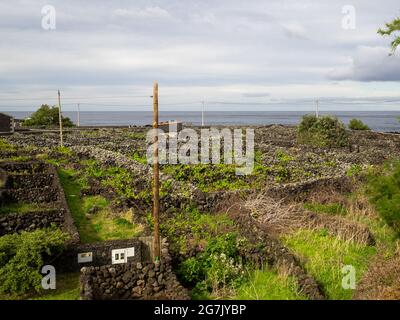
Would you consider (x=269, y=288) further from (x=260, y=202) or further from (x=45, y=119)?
(x=45, y=119)

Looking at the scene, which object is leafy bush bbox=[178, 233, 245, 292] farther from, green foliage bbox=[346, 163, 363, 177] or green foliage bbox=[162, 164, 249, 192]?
green foliage bbox=[346, 163, 363, 177]

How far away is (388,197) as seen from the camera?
12078 mm

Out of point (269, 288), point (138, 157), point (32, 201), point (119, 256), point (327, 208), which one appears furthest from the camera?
point (138, 157)

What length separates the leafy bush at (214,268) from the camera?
1091cm

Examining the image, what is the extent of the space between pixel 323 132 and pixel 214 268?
27392mm

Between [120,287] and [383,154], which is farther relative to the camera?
[383,154]

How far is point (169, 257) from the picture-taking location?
11.5m

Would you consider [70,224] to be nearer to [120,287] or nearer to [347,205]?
[120,287]

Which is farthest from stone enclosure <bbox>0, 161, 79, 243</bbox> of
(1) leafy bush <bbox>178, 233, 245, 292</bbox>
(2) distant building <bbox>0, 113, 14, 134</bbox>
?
(2) distant building <bbox>0, 113, 14, 134</bbox>

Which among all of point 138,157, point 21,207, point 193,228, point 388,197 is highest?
point 388,197

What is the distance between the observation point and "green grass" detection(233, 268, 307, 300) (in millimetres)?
10242

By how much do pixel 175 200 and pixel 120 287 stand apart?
6.87 metres

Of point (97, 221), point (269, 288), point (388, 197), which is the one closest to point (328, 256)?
point (388, 197)
